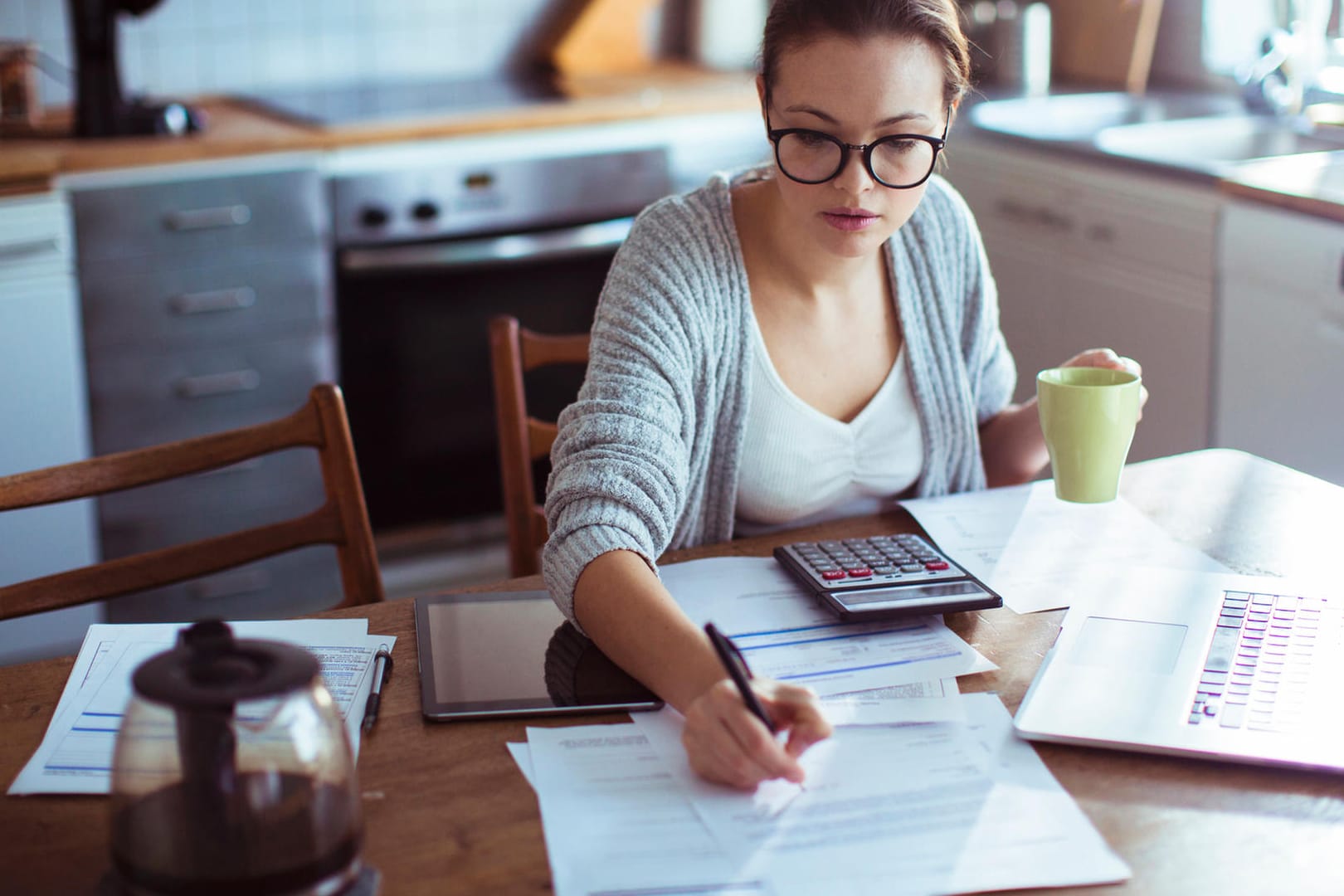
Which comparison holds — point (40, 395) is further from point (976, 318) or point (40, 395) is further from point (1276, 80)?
point (1276, 80)

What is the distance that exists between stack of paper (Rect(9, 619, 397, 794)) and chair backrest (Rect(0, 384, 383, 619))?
0.12 meters

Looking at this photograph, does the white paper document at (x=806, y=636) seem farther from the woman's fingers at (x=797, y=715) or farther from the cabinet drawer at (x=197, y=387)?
the cabinet drawer at (x=197, y=387)

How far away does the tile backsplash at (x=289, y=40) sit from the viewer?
9.60ft

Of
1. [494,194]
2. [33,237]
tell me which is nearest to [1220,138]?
[494,194]

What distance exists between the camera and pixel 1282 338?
91.4 inches

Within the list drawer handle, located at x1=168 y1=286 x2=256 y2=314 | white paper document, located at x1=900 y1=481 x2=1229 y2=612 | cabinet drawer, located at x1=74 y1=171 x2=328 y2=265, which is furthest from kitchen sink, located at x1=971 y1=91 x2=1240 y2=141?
white paper document, located at x1=900 y1=481 x2=1229 y2=612

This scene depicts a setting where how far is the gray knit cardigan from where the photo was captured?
117 centimetres

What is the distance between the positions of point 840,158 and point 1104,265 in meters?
1.55

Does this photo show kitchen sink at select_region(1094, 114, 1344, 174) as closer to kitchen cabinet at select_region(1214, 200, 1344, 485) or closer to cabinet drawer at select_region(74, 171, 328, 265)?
kitchen cabinet at select_region(1214, 200, 1344, 485)

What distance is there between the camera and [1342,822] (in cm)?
88

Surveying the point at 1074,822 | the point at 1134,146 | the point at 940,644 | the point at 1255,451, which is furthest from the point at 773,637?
the point at 1134,146

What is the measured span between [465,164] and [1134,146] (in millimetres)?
1309

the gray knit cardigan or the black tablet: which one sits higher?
the gray knit cardigan

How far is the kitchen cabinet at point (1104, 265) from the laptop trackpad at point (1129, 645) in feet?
4.93
